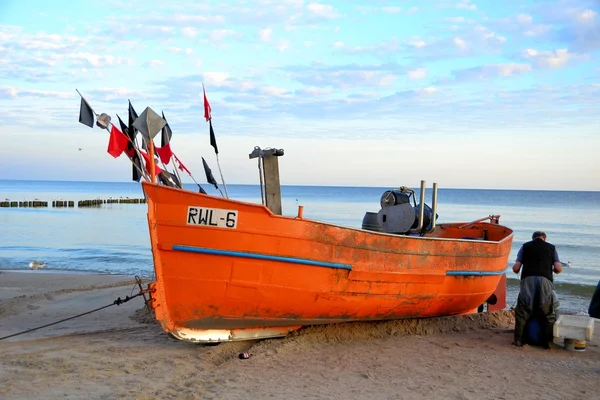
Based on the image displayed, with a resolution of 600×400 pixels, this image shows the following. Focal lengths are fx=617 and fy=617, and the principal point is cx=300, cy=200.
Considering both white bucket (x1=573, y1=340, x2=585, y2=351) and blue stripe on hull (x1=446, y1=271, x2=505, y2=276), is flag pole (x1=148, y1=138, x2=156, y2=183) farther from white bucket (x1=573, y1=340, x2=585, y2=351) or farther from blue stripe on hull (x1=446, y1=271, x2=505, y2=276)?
white bucket (x1=573, y1=340, x2=585, y2=351)

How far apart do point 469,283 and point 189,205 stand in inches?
189

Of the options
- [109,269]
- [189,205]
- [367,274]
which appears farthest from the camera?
[109,269]

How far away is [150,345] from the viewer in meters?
8.30

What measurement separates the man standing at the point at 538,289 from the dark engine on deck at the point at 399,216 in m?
2.16

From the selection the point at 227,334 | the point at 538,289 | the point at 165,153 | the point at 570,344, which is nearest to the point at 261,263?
the point at 227,334

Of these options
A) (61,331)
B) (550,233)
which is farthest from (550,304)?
(550,233)

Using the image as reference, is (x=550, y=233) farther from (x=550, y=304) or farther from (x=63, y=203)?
(x=63, y=203)

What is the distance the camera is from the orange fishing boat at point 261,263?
728cm

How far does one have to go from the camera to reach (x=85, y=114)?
7.73 m

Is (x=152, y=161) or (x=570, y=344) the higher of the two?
(x=152, y=161)

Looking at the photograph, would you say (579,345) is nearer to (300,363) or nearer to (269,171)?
(300,363)

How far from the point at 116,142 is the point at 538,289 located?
19.7 ft

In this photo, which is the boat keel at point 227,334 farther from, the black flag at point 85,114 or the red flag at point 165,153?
the black flag at point 85,114

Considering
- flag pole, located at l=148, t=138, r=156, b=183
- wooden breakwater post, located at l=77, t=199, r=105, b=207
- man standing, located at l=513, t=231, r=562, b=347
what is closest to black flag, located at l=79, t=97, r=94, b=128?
flag pole, located at l=148, t=138, r=156, b=183
